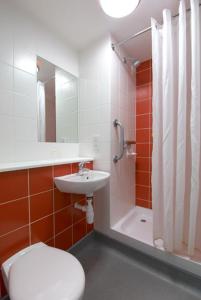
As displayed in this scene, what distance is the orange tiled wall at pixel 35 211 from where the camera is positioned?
95 centimetres

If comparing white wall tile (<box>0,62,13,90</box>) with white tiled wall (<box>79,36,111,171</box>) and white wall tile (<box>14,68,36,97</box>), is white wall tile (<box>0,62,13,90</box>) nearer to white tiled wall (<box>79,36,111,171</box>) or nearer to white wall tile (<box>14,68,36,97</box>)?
white wall tile (<box>14,68,36,97</box>)

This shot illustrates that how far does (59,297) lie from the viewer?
0.64 m

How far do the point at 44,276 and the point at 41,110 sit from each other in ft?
4.02

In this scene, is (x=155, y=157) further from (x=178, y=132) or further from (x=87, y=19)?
(x=87, y=19)

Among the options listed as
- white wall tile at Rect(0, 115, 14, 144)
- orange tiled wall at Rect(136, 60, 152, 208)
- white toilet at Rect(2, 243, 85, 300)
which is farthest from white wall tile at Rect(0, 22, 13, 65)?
orange tiled wall at Rect(136, 60, 152, 208)

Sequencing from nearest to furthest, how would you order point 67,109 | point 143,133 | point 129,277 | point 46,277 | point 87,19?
point 46,277, point 129,277, point 87,19, point 67,109, point 143,133

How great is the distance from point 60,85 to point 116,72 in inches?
24.2

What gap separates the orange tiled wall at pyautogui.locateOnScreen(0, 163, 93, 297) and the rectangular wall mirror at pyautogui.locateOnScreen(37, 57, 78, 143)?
16.1 inches

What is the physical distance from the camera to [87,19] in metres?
1.38

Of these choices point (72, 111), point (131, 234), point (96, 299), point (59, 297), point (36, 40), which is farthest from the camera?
point (72, 111)

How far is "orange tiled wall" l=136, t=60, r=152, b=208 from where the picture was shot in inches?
79.7

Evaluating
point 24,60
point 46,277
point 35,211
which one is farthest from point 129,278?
point 24,60

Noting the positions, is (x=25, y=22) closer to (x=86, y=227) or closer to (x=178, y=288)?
(x=86, y=227)

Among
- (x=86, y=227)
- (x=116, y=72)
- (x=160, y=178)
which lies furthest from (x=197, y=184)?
(x=116, y=72)
